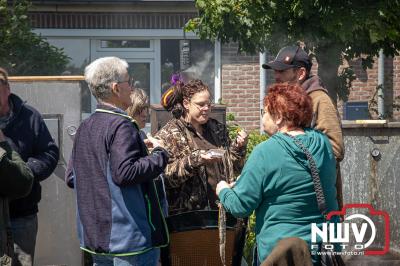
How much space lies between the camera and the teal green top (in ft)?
14.2

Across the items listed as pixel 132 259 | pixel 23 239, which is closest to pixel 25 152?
pixel 23 239

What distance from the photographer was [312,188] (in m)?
4.34

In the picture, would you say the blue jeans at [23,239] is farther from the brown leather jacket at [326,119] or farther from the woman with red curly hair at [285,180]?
the brown leather jacket at [326,119]

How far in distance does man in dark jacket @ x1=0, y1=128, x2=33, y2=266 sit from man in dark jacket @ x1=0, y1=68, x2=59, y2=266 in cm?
54

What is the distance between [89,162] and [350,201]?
3.85 meters

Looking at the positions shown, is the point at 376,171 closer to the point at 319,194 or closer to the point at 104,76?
the point at 319,194

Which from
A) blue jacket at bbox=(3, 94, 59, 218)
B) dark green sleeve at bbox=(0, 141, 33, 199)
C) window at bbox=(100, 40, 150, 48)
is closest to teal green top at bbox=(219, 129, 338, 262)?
dark green sleeve at bbox=(0, 141, 33, 199)

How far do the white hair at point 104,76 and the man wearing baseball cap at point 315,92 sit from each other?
1.27 meters

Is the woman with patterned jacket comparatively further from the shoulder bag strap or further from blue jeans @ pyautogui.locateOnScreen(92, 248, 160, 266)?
the shoulder bag strap

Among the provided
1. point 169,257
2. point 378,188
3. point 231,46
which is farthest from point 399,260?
point 231,46

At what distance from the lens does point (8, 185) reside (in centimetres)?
477

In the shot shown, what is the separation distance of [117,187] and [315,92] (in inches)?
63.3

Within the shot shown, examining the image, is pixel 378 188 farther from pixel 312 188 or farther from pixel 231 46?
pixel 231 46

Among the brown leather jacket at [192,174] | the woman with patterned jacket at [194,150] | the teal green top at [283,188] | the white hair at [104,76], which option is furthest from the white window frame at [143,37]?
the teal green top at [283,188]
